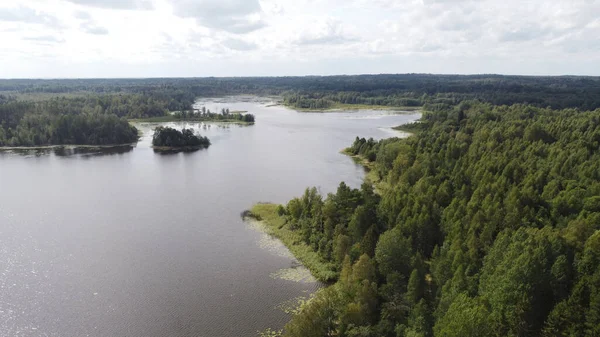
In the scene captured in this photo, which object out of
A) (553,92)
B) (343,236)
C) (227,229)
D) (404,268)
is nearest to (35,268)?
(227,229)

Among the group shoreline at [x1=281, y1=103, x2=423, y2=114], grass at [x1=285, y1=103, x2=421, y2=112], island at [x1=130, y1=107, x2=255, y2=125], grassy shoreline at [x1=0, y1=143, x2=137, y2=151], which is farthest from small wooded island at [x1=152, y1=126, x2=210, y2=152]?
grass at [x1=285, y1=103, x2=421, y2=112]

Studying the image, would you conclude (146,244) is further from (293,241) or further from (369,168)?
(369,168)

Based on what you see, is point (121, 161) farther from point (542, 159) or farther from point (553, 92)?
point (553, 92)

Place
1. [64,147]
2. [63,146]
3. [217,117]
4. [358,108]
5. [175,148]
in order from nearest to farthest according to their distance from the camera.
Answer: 1. [175,148]
2. [64,147]
3. [63,146]
4. [217,117]
5. [358,108]

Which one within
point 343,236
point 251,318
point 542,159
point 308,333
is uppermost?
point 542,159

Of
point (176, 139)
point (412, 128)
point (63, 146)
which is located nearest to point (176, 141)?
point (176, 139)

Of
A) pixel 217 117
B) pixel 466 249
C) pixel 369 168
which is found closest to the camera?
pixel 466 249

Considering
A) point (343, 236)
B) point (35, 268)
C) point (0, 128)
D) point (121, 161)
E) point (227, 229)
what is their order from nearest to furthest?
point (343, 236), point (35, 268), point (227, 229), point (121, 161), point (0, 128)
